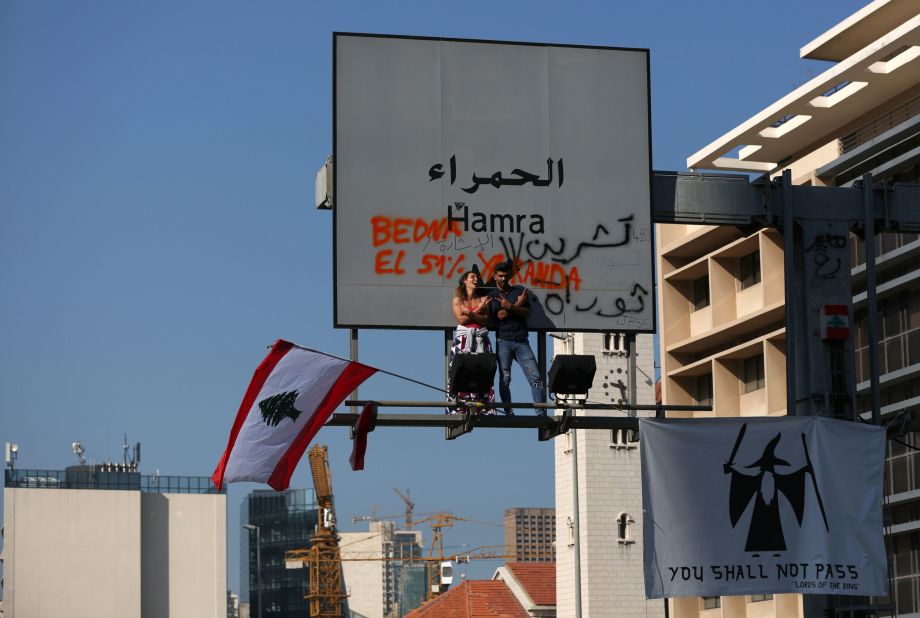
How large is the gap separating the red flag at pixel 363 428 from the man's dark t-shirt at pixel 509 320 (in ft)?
6.02

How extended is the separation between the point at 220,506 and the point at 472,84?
4922 inches

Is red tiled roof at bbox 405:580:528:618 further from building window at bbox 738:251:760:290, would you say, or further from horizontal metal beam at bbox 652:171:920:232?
horizontal metal beam at bbox 652:171:920:232

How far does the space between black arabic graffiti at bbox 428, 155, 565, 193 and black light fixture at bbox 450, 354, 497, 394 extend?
225 cm

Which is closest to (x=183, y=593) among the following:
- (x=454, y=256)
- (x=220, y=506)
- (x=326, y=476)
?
(x=220, y=506)

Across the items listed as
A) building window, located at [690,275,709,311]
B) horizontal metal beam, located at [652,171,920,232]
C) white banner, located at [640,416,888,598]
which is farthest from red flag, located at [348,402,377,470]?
building window, located at [690,275,709,311]

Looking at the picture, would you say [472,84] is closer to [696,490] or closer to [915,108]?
[696,490]

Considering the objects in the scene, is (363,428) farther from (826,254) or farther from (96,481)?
(96,481)

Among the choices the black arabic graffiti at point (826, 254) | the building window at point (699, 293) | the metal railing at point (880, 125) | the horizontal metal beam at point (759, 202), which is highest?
the metal railing at point (880, 125)

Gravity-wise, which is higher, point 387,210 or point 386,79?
point 386,79

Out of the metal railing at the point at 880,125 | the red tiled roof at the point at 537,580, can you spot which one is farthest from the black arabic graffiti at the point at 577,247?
the red tiled roof at the point at 537,580

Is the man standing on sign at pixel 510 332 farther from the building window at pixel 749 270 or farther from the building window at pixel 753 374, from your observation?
the building window at pixel 749 270

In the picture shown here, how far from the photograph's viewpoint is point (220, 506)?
13912 cm

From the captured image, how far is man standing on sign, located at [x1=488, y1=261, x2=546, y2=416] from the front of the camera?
55.8 ft

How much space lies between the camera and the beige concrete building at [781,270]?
52094 millimetres
